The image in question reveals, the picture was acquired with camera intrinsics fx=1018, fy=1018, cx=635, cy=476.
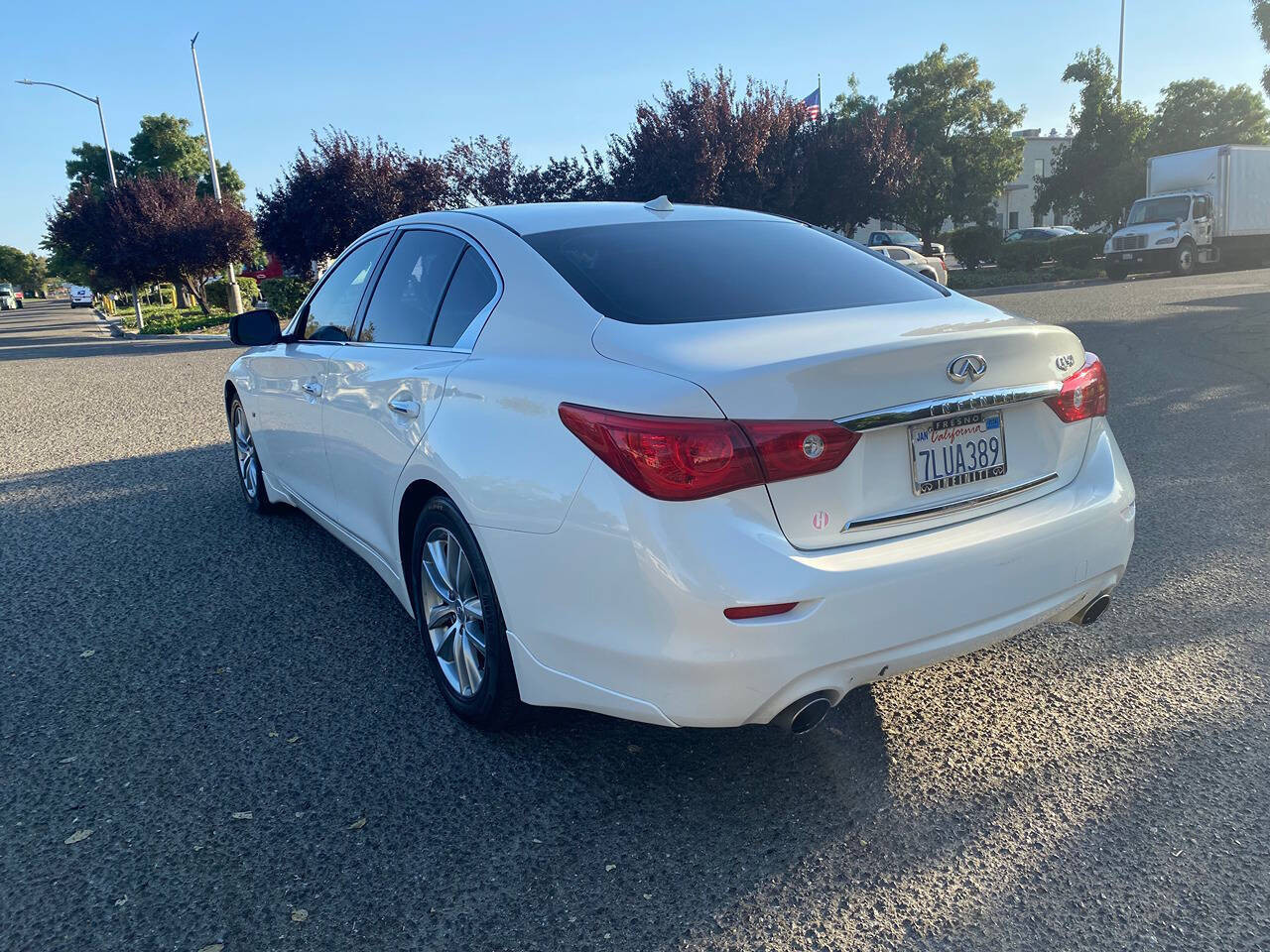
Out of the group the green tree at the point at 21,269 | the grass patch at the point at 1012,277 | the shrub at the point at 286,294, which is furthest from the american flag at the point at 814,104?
the green tree at the point at 21,269

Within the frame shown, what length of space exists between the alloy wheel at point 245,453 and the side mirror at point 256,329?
0.86 meters

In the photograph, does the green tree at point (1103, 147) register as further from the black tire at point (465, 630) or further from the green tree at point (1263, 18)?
the black tire at point (465, 630)

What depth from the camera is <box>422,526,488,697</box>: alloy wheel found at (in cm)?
311

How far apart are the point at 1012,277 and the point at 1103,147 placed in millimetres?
23081

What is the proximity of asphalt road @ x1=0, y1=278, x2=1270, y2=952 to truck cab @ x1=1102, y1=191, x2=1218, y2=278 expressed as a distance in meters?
27.5

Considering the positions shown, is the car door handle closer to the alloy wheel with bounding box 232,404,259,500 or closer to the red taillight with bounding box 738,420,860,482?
the red taillight with bounding box 738,420,860,482

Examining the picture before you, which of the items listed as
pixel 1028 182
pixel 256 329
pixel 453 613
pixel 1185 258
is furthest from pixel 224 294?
pixel 1028 182

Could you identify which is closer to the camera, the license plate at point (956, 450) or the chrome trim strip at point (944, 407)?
the chrome trim strip at point (944, 407)

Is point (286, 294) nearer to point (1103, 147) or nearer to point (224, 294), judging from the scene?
point (224, 294)

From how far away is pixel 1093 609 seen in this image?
2965 mm

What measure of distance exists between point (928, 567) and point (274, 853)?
1.80 metres

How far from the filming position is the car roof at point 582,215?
3480 millimetres

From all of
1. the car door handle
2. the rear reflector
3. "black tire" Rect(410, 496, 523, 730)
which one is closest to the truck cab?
the car door handle

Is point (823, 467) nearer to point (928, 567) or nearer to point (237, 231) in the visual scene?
point (928, 567)
